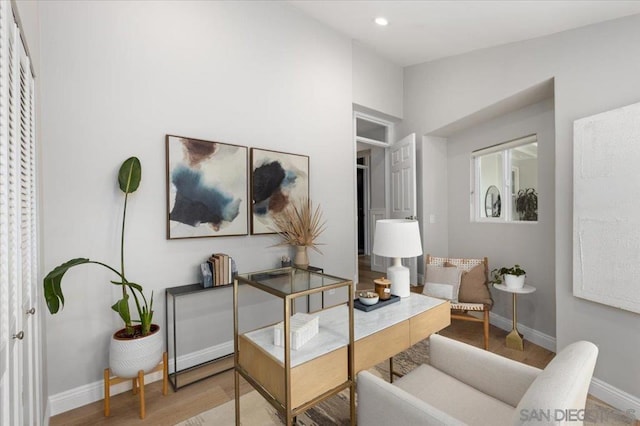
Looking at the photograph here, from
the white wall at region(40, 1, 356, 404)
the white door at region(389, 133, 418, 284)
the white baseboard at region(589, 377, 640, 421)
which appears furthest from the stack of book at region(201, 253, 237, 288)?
the white baseboard at region(589, 377, 640, 421)

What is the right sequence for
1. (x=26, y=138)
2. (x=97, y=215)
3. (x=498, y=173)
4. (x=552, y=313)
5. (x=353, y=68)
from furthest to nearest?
(x=353, y=68) < (x=498, y=173) < (x=552, y=313) < (x=97, y=215) < (x=26, y=138)

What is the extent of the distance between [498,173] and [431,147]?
0.93 meters

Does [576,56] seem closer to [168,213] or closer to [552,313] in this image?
[552,313]

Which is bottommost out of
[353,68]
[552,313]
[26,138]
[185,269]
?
[552,313]

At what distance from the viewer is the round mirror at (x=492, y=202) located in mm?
3695

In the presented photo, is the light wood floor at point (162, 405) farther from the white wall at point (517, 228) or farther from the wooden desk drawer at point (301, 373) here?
the wooden desk drawer at point (301, 373)

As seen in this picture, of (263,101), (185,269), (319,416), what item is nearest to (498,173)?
(263,101)

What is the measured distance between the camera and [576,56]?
240 cm

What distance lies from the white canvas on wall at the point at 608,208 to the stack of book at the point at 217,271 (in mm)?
2672

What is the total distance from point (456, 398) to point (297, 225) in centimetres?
200

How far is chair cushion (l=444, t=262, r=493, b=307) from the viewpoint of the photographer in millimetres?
3109

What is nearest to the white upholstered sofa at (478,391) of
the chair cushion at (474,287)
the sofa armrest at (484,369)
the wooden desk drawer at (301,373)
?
the sofa armrest at (484,369)

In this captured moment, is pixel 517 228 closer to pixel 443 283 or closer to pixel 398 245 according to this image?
pixel 443 283

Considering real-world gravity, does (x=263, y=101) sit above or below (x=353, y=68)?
below
